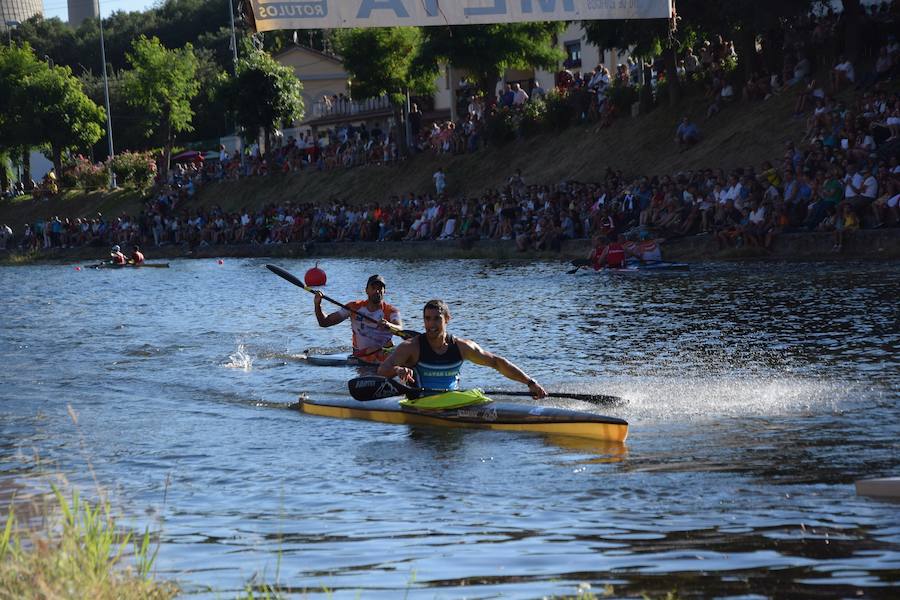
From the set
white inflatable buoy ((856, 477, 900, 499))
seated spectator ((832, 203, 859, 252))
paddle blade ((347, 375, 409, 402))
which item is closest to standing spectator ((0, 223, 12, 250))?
seated spectator ((832, 203, 859, 252))

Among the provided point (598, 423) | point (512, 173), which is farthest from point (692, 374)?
point (512, 173)

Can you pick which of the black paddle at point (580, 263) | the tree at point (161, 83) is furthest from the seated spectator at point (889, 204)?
the tree at point (161, 83)

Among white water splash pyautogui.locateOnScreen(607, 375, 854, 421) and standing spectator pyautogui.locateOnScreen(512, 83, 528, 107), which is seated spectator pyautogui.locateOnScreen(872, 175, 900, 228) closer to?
white water splash pyautogui.locateOnScreen(607, 375, 854, 421)

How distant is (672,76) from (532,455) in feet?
94.3

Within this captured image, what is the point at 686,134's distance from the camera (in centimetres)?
3512

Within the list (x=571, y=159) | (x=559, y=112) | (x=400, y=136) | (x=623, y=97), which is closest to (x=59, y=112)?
(x=400, y=136)

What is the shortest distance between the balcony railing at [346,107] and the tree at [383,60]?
9196 mm

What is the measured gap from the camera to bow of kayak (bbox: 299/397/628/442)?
10.8 m

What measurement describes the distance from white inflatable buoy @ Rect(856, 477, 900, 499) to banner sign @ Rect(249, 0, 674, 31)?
12.9 m

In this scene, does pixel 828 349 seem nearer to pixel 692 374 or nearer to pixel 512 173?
pixel 692 374

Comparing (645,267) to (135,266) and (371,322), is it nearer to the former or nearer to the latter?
(371,322)

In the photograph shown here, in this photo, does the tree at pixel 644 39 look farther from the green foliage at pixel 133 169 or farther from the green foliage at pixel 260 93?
the green foliage at pixel 133 169

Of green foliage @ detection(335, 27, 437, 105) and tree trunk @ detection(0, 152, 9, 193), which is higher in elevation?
green foliage @ detection(335, 27, 437, 105)

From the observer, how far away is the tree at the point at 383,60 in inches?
2105
